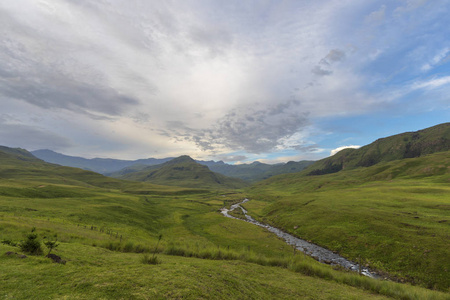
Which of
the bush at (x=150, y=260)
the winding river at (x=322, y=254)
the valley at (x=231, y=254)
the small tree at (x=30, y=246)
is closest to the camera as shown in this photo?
the valley at (x=231, y=254)

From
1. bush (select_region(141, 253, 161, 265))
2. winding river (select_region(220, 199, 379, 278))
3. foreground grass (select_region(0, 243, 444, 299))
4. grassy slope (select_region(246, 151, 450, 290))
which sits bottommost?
winding river (select_region(220, 199, 379, 278))

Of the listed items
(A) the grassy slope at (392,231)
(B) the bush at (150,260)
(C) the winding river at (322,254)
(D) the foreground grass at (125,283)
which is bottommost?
(C) the winding river at (322,254)

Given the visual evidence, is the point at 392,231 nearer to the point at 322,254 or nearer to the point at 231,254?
the point at 322,254

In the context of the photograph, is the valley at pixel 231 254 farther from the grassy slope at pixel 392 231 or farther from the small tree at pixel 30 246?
the small tree at pixel 30 246

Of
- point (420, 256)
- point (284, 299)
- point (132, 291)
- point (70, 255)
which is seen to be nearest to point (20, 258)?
point (70, 255)

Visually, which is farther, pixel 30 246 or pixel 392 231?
pixel 392 231

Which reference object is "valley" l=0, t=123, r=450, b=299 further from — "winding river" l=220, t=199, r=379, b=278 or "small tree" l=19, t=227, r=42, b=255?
"winding river" l=220, t=199, r=379, b=278

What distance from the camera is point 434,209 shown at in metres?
58.8

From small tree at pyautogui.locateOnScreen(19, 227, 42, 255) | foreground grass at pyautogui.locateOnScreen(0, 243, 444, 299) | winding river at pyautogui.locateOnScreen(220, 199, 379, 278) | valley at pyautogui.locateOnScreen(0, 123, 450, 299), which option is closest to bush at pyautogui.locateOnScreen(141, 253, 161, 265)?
valley at pyautogui.locateOnScreen(0, 123, 450, 299)

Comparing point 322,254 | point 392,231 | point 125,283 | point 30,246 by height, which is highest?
point 30,246

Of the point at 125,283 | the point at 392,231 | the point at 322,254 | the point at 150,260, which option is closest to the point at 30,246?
the point at 150,260

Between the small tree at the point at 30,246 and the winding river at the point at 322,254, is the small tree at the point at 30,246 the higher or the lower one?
the higher one

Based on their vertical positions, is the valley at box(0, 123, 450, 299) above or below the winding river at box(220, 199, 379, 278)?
above

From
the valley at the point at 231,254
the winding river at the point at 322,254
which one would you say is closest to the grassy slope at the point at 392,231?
the valley at the point at 231,254
